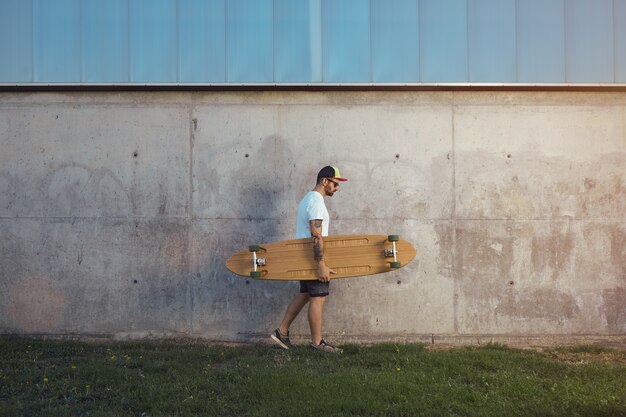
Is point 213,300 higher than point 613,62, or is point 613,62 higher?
point 613,62

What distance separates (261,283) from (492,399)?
3294 millimetres

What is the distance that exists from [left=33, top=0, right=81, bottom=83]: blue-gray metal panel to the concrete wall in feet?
1.34

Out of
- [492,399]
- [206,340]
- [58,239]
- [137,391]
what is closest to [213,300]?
[206,340]

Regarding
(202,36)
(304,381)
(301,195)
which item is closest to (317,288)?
(301,195)

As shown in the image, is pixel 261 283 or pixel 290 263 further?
pixel 261 283

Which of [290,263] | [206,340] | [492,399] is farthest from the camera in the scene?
[206,340]

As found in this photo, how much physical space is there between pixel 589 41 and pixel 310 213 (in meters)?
3.85

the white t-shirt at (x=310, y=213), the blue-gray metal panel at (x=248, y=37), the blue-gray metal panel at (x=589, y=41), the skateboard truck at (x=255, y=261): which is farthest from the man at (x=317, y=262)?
the blue-gray metal panel at (x=589, y=41)

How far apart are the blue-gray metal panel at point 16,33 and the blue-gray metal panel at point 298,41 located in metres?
2.80

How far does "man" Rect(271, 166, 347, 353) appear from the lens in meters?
6.89

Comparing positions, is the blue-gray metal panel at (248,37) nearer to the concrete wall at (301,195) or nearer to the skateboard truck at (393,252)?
the concrete wall at (301,195)

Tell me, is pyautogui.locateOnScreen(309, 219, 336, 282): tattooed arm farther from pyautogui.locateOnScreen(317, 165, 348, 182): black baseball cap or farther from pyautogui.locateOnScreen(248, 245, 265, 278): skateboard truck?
pyautogui.locateOnScreen(248, 245, 265, 278): skateboard truck

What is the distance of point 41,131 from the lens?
26.1 ft

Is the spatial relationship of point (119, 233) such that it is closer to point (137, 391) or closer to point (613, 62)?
point (137, 391)
